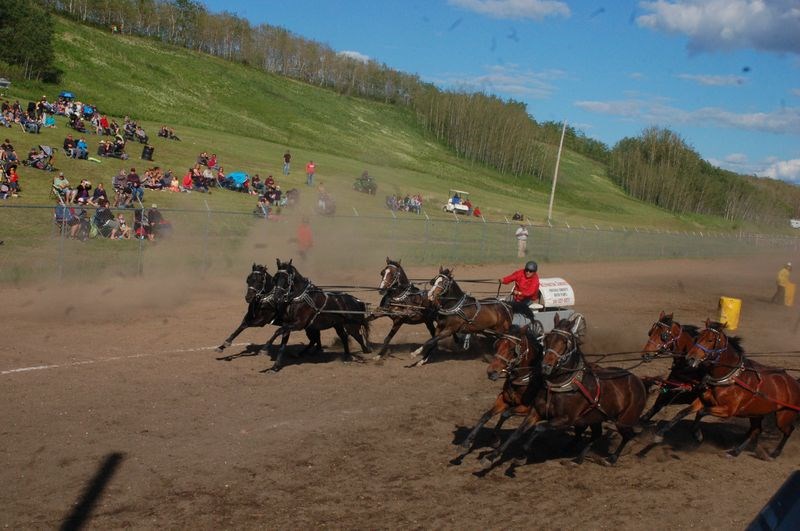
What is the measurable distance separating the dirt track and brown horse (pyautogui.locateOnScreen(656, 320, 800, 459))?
78 centimetres

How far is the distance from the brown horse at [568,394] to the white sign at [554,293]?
770cm

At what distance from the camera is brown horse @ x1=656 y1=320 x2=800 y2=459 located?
10984mm

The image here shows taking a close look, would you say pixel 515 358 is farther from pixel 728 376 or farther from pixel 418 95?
pixel 418 95

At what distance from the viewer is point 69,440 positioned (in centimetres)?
995

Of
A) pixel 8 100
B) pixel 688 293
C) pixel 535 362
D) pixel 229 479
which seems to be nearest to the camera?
pixel 229 479

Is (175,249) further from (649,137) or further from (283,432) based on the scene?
A: (649,137)

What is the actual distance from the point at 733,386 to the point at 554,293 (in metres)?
7.28

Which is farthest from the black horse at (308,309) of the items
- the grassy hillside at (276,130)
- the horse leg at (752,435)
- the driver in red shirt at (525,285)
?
the grassy hillside at (276,130)

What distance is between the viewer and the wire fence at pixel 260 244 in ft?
74.2

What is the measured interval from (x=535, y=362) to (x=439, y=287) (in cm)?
608

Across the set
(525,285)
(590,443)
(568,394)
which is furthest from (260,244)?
(568,394)

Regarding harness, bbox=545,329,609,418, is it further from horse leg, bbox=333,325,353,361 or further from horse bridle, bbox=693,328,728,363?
horse leg, bbox=333,325,353,361

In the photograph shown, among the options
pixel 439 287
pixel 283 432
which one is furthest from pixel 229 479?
pixel 439 287

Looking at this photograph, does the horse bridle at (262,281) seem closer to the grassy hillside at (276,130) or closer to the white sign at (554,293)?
the white sign at (554,293)
